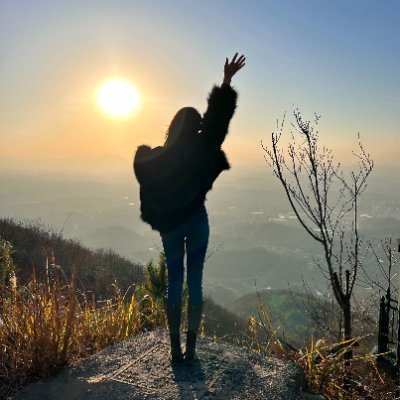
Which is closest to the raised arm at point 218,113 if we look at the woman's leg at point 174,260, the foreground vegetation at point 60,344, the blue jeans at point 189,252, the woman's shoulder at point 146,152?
the woman's shoulder at point 146,152

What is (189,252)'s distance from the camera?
3.40m

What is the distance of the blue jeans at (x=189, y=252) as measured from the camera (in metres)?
3.35

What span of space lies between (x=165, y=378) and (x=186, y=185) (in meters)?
1.50

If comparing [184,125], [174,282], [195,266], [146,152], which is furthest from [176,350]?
[184,125]

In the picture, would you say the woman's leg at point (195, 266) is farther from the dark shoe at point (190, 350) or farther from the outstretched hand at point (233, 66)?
the outstretched hand at point (233, 66)

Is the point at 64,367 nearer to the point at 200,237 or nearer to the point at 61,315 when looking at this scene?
the point at 61,315

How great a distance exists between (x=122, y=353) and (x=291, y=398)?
58.6 inches

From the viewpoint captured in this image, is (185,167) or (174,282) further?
(174,282)

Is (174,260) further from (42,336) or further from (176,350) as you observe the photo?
(42,336)

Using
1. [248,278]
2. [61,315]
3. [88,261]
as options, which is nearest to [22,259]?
[88,261]

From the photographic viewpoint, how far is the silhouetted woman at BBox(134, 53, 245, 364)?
10.6 feet

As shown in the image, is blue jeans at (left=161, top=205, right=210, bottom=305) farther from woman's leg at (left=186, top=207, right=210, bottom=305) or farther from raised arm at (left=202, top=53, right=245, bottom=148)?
raised arm at (left=202, top=53, right=245, bottom=148)

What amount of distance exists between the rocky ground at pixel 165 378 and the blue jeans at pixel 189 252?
0.54m

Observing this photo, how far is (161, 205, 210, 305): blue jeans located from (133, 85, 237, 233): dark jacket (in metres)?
0.07
